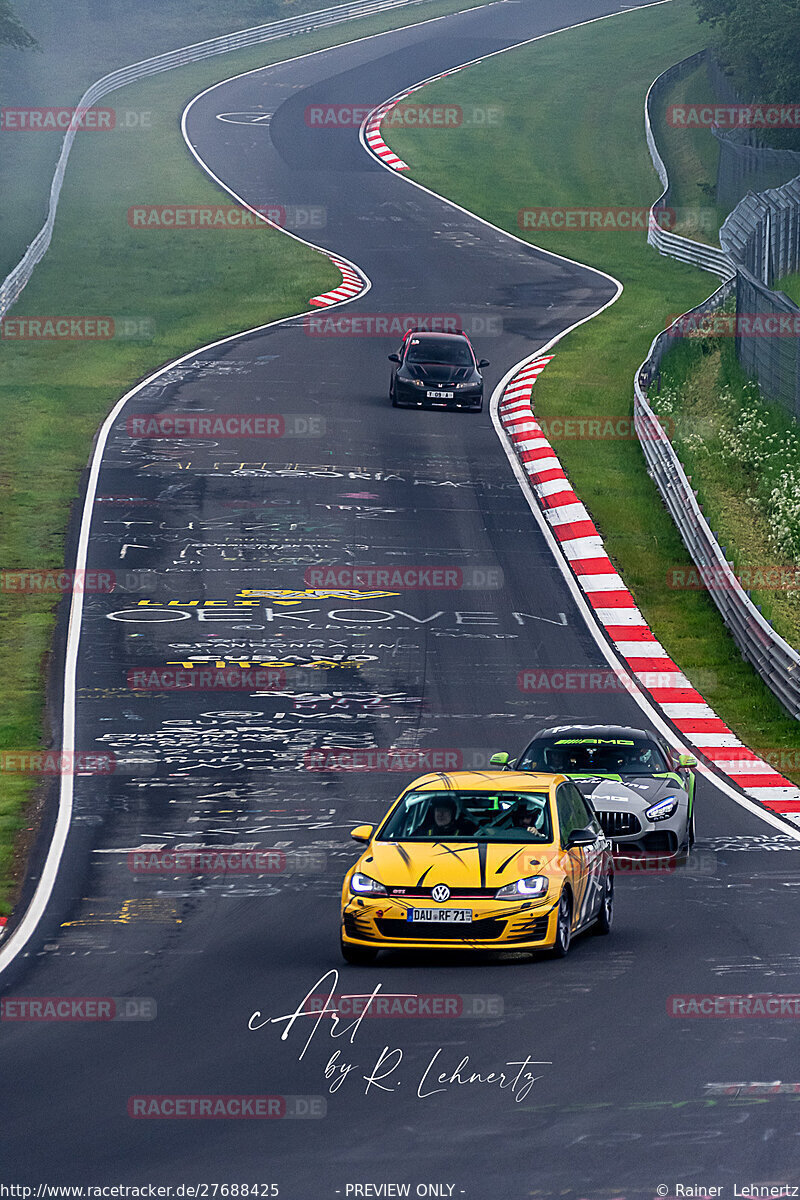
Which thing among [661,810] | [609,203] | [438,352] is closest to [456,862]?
[661,810]

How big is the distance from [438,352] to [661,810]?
24.8m

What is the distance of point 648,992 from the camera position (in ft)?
38.8

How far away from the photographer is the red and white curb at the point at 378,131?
71981mm

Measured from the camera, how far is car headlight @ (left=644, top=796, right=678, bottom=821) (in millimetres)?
17219

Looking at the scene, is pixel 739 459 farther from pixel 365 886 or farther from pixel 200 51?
pixel 200 51

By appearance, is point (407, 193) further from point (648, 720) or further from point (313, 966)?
point (313, 966)

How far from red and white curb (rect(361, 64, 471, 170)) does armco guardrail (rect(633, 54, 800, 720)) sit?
31.5 m

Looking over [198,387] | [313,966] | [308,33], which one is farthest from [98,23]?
[313,966]

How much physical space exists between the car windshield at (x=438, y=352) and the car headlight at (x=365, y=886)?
28.5 metres

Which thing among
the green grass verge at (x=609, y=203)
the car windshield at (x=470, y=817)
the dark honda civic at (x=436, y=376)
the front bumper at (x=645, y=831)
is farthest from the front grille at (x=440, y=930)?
the dark honda civic at (x=436, y=376)

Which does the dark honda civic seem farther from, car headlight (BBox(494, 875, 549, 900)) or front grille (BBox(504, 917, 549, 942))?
front grille (BBox(504, 917, 549, 942))

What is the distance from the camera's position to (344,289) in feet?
171

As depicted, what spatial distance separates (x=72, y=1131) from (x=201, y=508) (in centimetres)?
2472

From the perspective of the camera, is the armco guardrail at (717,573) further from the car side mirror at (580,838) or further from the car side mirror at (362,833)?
the car side mirror at (362,833)
